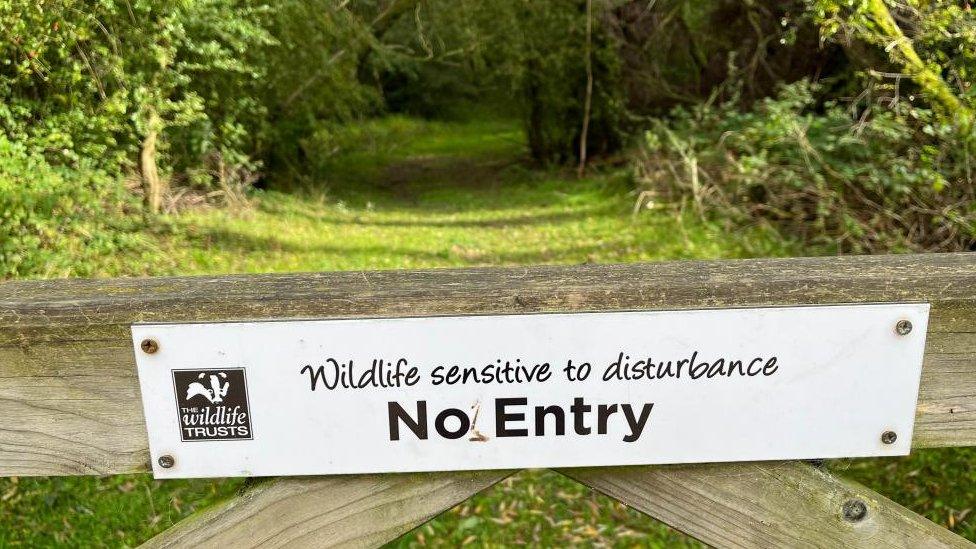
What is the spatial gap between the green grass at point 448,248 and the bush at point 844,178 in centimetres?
39

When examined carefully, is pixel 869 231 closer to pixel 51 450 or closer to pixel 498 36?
pixel 51 450

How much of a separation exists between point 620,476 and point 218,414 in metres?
0.62

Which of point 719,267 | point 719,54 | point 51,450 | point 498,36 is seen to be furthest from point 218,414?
point 498,36

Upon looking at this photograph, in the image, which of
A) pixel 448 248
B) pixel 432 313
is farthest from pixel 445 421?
pixel 448 248

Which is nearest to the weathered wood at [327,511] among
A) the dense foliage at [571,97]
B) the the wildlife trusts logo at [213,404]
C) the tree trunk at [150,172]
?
the the wildlife trusts logo at [213,404]

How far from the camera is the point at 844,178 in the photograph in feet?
21.8

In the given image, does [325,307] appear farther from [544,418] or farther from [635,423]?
[635,423]

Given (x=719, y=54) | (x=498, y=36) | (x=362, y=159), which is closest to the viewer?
(x=719, y=54)

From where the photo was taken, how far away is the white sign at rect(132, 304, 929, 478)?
1.10 metres

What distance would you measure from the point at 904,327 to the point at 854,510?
0.30 m

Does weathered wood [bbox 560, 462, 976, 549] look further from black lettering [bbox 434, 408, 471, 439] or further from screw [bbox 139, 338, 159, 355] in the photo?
screw [bbox 139, 338, 159, 355]

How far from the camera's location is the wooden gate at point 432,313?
1095mm

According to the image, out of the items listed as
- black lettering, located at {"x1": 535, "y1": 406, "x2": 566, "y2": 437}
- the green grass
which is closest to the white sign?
black lettering, located at {"x1": 535, "y1": 406, "x2": 566, "y2": 437}

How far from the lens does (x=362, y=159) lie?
794 inches
